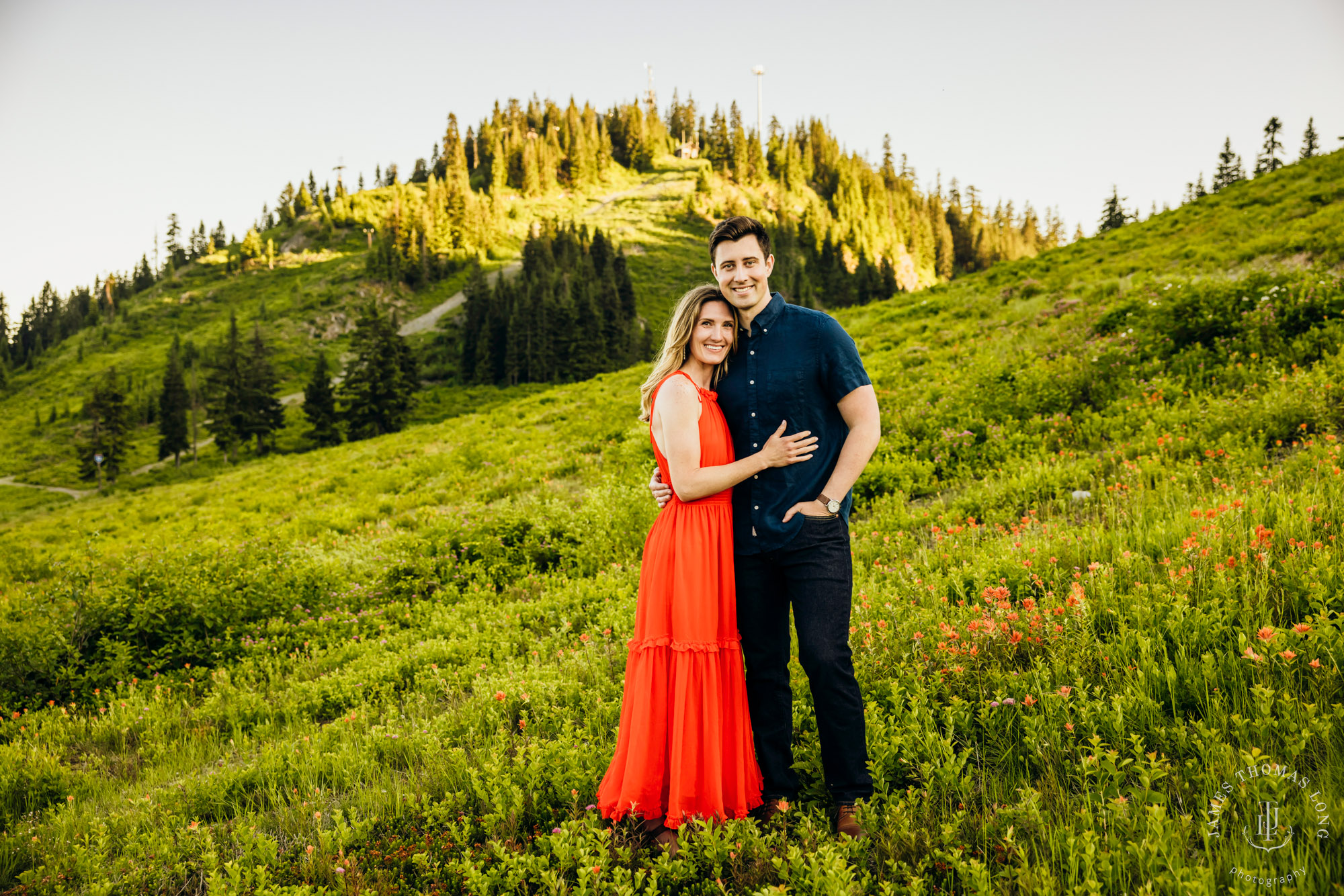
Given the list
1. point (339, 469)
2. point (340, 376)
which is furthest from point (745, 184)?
point (339, 469)

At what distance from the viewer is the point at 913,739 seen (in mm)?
3666

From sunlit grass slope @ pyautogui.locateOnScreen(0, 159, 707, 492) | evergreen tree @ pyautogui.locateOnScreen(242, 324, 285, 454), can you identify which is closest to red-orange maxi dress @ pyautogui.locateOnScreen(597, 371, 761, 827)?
sunlit grass slope @ pyautogui.locateOnScreen(0, 159, 707, 492)

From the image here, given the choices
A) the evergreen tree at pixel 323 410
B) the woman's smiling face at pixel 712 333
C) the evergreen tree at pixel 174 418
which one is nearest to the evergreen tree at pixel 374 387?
the evergreen tree at pixel 323 410

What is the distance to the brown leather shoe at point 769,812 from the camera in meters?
3.37

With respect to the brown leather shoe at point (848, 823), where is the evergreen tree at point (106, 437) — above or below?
above

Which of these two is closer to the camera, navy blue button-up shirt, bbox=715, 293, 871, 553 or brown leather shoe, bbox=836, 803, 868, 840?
brown leather shoe, bbox=836, 803, 868, 840

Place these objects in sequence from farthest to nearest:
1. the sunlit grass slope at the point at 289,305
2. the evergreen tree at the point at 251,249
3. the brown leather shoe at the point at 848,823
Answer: the evergreen tree at the point at 251,249 < the sunlit grass slope at the point at 289,305 < the brown leather shoe at the point at 848,823

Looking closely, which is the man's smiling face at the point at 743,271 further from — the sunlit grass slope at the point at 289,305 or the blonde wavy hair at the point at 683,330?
the sunlit grass slope at the point at 289,305

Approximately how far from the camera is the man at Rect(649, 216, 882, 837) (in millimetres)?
3271

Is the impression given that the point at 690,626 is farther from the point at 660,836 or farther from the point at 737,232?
the point at 737,232

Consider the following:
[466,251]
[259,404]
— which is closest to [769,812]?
[259,404]

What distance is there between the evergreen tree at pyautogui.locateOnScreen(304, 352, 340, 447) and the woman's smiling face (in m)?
62.1

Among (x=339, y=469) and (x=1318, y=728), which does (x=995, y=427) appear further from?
(x=339, y=469)

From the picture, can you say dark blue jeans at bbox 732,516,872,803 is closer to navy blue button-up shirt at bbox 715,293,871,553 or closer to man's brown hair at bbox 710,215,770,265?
navy blue button-up shirt at bbox 715,293,871,553
